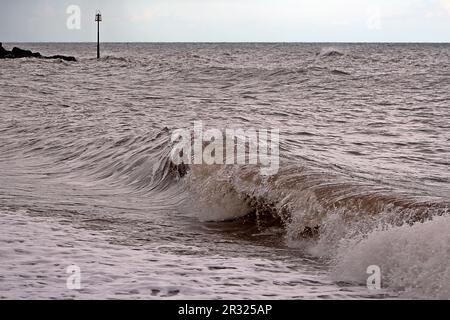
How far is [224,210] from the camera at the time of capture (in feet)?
27.3

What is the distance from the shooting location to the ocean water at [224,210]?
5.03m

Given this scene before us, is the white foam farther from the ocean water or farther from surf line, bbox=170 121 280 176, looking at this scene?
surf line, bbox=170 121 280 176

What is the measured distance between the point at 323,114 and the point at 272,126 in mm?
3403

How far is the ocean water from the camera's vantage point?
503cm

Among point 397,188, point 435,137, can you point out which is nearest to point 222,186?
point 397,188
